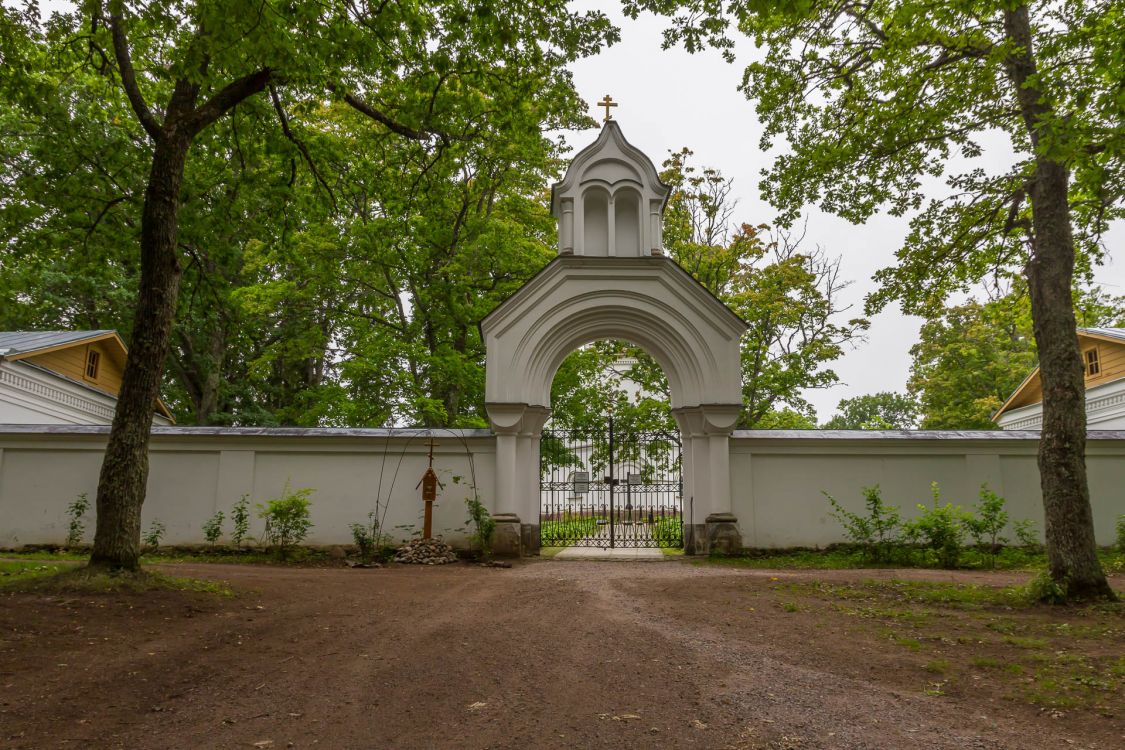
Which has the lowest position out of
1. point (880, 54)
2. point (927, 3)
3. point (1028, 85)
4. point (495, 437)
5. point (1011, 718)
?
point (1011, 718)

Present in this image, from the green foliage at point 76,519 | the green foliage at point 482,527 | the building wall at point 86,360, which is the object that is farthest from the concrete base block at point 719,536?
the building wall at point 86,360

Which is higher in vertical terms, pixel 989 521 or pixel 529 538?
pixel 989 521

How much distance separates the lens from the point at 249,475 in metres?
12.6

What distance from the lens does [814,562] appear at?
1157 cm

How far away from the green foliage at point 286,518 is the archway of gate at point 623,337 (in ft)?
11.1

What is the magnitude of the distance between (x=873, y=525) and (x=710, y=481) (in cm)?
286

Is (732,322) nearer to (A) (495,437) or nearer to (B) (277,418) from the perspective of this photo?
(A) (495,437)

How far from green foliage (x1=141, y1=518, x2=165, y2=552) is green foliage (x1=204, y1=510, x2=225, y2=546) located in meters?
0.74

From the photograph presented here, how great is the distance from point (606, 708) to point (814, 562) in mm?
8539

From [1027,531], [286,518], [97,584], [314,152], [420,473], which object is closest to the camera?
[97,584]

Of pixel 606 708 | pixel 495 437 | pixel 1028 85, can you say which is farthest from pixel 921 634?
pixel 495 437

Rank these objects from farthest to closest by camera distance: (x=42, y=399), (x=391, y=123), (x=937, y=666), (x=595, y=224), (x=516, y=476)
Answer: (x=42, y=399) → (x=595, y=224) → (x=516, y=476) → (x=391, y=123) → (x=937, y=666)

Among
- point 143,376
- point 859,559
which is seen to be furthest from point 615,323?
point 143,376

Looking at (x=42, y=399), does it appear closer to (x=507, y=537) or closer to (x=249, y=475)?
(x=249, y=475)
